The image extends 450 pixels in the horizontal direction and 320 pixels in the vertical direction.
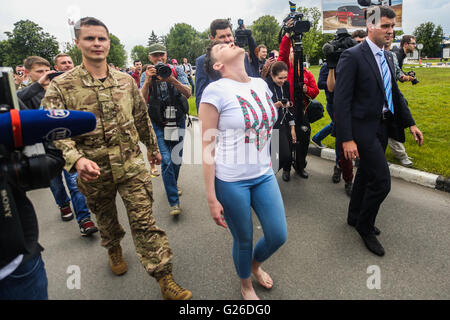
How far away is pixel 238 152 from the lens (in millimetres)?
1941

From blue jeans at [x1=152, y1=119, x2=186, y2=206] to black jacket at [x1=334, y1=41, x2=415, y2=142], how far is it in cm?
204

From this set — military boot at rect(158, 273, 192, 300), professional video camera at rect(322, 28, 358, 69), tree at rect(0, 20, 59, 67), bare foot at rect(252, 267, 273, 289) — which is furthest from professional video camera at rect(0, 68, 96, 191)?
tree at rect(0, 20, 59, 67)

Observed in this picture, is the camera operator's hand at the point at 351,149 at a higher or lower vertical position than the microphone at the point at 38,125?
lower

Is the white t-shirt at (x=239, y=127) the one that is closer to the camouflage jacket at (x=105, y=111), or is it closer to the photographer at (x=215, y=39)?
the camouflage jacket at (x=105, y=111)

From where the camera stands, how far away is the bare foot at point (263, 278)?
2414 mm

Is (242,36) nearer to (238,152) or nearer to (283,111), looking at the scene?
(283,111)

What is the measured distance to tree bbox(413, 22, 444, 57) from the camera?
61.2m

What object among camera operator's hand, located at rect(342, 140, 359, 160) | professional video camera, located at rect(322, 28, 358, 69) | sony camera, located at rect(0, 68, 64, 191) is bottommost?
camera operator's hand, located at rect(342, 140, 359, 160)

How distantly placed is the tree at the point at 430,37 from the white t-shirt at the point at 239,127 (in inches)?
2947

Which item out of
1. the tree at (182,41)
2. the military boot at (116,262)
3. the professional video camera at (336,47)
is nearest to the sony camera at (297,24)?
the professional video camera at (336,47)

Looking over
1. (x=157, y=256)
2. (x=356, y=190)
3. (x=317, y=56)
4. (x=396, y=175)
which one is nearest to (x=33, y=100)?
(x=157, y=256)

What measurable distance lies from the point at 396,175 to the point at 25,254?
15.6 feet

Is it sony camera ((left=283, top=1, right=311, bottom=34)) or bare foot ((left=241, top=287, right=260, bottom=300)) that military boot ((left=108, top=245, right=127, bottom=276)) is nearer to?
bare foot ((left=241, top=287, right=260, bottom=300))

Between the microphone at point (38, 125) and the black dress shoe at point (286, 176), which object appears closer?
the microphone at point (38, 125)
